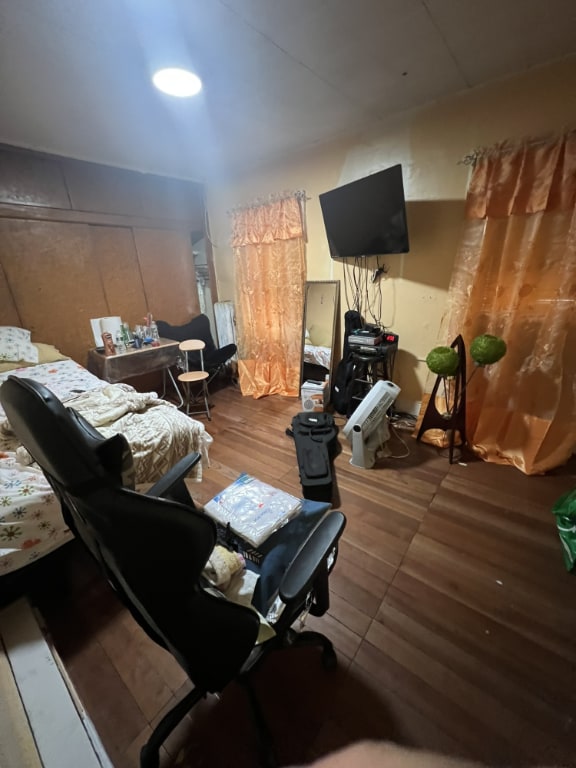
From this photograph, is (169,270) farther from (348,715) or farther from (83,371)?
(348,715)

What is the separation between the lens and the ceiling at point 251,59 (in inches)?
50.3

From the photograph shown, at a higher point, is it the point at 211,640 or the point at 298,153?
the point at 298,153

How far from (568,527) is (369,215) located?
2.34 metres

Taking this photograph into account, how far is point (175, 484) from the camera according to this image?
1064 mm

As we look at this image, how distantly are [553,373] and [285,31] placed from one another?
241cm

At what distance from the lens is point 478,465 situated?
2156 mm

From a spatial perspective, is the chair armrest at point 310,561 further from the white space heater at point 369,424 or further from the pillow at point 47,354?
the pillow at point 47,354

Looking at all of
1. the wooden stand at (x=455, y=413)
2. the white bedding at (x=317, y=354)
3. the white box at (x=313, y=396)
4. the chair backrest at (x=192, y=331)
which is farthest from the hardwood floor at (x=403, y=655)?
the chair backrest at (x=192, y=331)

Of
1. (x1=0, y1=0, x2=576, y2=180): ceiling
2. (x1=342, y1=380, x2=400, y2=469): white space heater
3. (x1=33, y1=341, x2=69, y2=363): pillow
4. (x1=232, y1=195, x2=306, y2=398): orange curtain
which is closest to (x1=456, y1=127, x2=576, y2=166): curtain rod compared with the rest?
(x1=0, y1=0, x2=576, y2=180): ceiling

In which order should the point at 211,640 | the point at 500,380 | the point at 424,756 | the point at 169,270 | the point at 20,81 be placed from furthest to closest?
1. the point at 169,270
2. the point at 500,380
3. the point at 20,81
4. the point at 424,756
5. the point at 211,640

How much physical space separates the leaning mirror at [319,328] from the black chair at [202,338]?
1.00 m

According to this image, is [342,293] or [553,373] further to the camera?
[342,293]

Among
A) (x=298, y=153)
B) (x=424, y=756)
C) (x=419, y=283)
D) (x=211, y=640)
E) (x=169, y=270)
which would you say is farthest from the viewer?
(x=169, y=270)

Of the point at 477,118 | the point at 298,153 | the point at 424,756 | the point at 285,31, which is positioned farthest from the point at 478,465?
the point at 298,153
